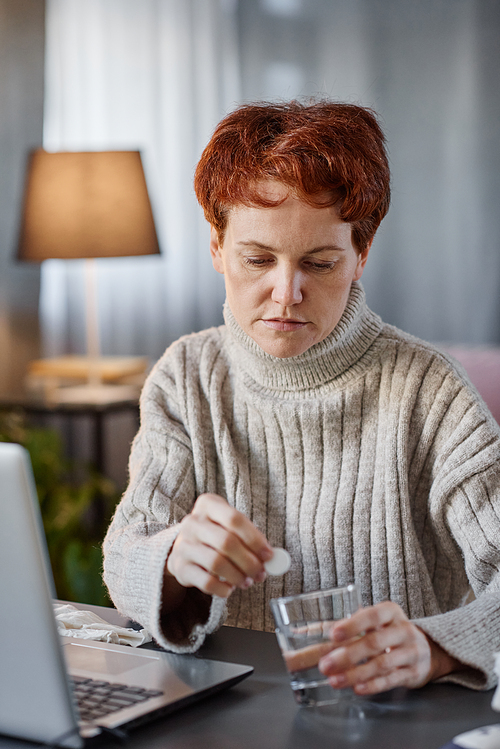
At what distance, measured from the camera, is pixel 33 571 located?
0.63 metres

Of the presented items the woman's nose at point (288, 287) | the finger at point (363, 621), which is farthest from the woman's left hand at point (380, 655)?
the woman's nose at point (288, 287)

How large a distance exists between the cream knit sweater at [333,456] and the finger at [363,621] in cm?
30

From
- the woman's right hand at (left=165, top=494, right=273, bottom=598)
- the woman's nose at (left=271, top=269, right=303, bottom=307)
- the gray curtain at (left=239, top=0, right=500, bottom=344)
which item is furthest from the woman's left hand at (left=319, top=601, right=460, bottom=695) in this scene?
the gray curtain at (left=239, top=0, right=500, bottom=344)

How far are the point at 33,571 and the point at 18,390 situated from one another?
2.65 metres

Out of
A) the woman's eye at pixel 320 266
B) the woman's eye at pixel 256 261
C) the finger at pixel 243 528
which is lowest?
the finger at pixel 243 528

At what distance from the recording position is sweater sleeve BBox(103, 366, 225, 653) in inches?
36.4

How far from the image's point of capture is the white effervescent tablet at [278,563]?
77 centimetres

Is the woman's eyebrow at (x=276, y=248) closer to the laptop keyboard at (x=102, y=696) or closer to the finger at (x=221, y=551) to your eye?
the finger at (x=221, y=551)

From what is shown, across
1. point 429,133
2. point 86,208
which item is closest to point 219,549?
point 86,208

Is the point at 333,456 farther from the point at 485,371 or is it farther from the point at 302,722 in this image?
the point at 302,722

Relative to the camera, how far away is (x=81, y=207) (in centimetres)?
232

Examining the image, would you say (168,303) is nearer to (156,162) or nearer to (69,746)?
(156,162)

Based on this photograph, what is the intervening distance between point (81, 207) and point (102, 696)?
69.1 inches

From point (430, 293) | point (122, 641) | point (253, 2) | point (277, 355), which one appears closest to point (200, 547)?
point (122, 641)
